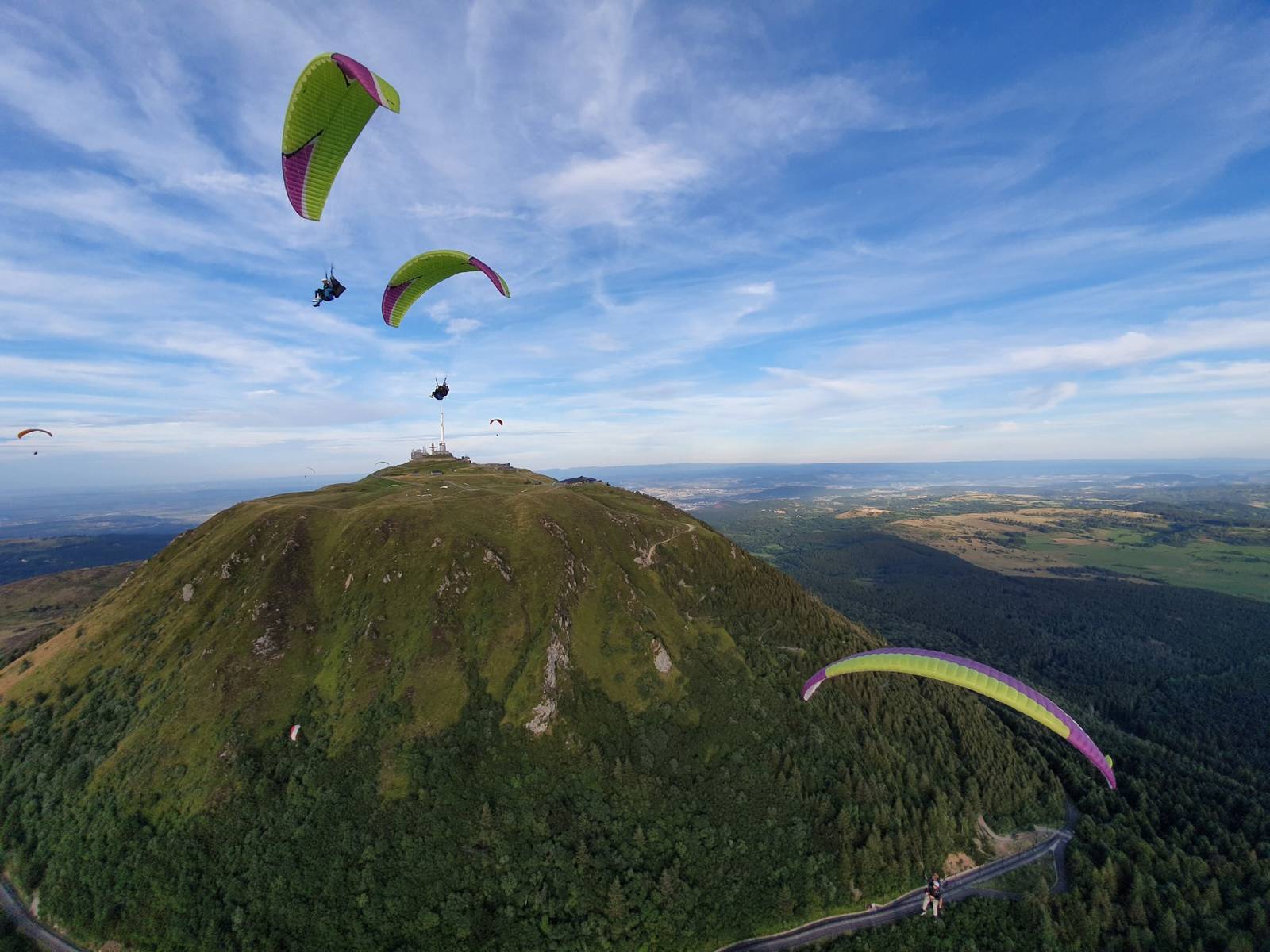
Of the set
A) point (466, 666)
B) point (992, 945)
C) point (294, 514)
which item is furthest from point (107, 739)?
point (992, 945)

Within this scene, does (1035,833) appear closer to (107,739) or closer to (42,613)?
(107,739)

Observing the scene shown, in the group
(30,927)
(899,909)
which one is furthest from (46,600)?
(899,909)

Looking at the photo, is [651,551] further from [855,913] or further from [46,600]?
[46,600]

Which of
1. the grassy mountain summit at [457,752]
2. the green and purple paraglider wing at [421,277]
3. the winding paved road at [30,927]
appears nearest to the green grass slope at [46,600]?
the grassy mountain summit at [457,752]

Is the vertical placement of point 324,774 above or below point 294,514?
below

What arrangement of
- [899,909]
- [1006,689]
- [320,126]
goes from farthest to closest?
[899,909], [1006,689], [320,126]

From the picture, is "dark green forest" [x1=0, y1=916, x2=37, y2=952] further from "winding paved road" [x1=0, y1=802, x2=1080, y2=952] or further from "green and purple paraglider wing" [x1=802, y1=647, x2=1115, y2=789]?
"green and purple paraglider wing" [x1=802, y1=647, x2=1115, y2=789]
